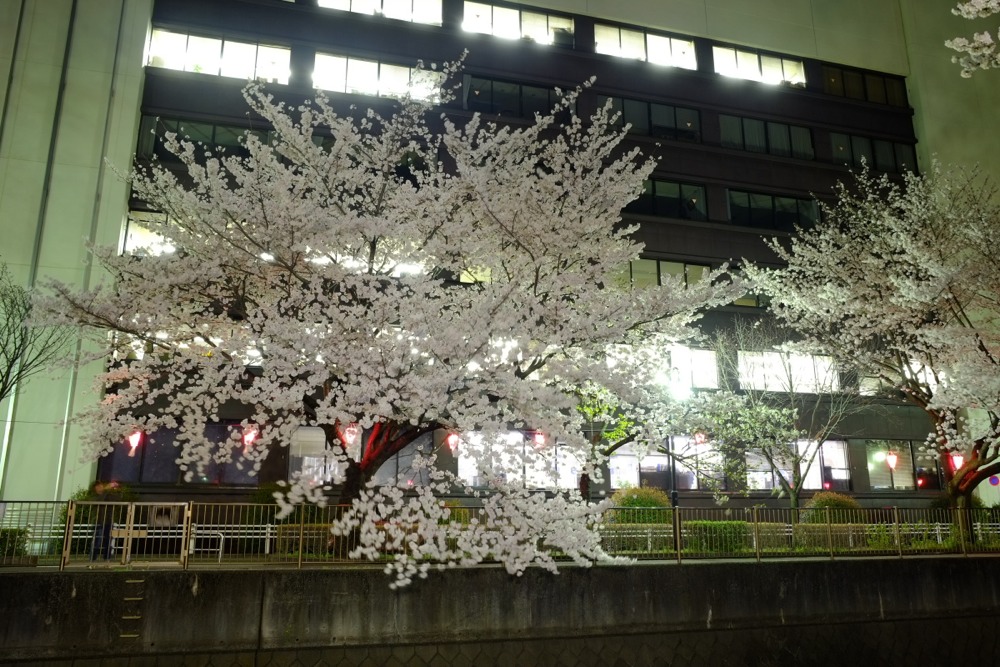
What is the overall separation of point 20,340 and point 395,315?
525 inches

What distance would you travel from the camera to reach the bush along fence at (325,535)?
46.9ft

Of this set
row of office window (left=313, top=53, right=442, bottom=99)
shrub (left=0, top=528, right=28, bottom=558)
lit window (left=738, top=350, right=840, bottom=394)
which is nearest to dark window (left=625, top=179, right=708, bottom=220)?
lit window (left=738, top=350, right=840, bottom=394)

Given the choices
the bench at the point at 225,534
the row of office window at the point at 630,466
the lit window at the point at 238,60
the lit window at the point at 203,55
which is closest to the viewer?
the bench at the point at 225,534

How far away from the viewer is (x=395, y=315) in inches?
588

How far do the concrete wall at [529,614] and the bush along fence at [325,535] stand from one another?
88 cm

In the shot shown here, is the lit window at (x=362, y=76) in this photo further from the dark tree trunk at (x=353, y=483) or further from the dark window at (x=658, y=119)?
the dark tree trunk at (x=353, y=483)

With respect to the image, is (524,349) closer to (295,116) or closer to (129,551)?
(129,551)

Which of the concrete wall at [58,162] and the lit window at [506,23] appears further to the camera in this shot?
the lit window at [506,23]

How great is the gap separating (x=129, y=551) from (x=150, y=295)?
5401 millimetres

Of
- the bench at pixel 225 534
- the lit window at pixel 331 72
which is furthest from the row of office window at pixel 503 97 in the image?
the bench at pixel 225 534

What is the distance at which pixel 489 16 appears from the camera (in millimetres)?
34531

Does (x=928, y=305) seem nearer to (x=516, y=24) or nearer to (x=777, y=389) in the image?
(x=777, y=389)

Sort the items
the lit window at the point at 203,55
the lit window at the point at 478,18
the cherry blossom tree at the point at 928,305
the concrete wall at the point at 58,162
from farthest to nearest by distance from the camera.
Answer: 1. the lit window at the point at 478,18
2. the lit window at the point at 203,55
3. the concrete wall at the point at 58,162
4. the cherry blossom tree at the point at 928,305

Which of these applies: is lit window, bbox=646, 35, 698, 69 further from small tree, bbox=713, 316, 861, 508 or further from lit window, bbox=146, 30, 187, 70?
lit window, bbox=146, 30, 187, 70
